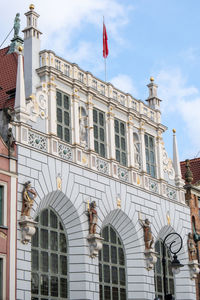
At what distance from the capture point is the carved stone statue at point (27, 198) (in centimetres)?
3030

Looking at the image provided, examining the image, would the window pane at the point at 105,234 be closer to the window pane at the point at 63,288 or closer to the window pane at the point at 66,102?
the window pane at the point at 63,288

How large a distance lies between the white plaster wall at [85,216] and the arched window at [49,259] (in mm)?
435

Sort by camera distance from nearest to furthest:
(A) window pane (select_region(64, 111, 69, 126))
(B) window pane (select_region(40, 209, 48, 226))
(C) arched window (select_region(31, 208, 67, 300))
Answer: (C) arched window (select_region(31, 208, 67, 300)), (B) window pane (select_region(40, 209, 48, 226)), (A) window pane (select_region(64, 111, 69, 126))

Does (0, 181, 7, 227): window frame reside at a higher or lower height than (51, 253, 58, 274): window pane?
higher

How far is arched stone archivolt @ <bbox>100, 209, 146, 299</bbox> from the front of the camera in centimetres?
3762

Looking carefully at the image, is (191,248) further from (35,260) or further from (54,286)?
(35,260)

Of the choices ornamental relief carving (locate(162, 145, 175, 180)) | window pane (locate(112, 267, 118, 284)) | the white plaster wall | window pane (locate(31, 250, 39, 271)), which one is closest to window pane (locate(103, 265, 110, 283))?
window pane (locate(112, 267, 118, 284))

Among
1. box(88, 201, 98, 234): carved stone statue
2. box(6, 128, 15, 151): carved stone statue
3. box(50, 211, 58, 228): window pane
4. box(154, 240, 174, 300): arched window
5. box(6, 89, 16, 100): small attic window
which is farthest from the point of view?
box(154, 240, 174, 300): arched window

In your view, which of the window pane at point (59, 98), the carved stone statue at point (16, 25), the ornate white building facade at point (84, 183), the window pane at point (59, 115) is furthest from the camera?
the carved stone statue at point (16, 25)

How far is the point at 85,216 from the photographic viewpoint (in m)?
34.4

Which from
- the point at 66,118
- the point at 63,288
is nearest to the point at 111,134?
the point at 66,118

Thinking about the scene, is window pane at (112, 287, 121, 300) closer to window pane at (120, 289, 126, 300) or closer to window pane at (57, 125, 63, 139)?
window pane at (120, 289, 126, 300)

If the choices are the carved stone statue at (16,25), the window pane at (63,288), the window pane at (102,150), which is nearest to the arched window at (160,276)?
the window pane at (102,150)

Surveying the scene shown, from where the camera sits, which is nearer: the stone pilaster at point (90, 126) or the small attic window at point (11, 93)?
the small attic window at point (11, 93)
